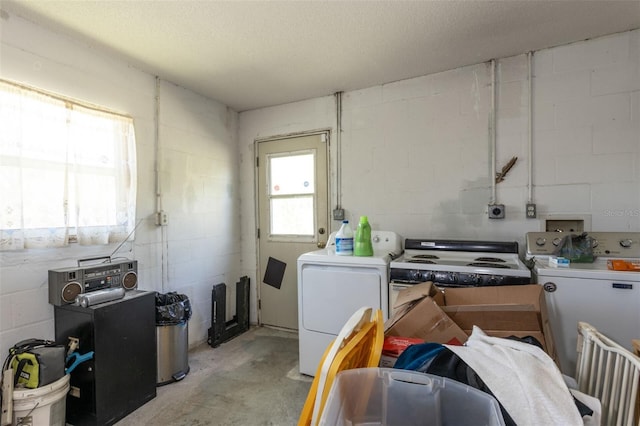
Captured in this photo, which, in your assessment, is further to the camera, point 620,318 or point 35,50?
point 35,50

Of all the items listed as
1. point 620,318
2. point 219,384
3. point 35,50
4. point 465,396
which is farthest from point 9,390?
point 620,318

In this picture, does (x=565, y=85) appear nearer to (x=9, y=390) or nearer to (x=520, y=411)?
(x=520, y=411)

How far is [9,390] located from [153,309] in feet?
2.52

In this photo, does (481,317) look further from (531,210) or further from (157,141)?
(157,141)

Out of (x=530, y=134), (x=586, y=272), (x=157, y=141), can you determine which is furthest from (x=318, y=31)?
(x=586, y=272)

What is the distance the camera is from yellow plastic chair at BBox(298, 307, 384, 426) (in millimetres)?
841

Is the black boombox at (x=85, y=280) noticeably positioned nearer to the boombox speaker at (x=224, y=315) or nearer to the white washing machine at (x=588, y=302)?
the boombox speaker at (x=224, y=315)

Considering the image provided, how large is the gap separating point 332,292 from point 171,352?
1.36 metres

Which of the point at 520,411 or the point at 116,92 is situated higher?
the point at 116,92

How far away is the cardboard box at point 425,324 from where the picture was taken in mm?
1348

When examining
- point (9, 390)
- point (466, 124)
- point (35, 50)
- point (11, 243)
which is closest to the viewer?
point (9, 390)

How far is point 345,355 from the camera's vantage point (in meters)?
0.89

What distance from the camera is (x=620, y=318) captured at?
1594mm

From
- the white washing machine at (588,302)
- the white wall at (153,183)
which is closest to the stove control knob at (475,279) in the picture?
the white washing machine at (588,302)
